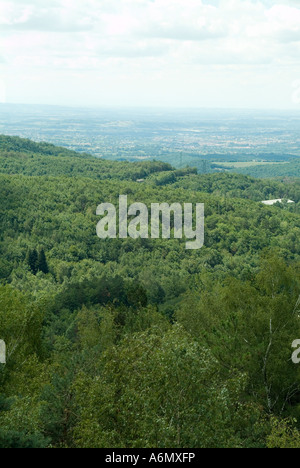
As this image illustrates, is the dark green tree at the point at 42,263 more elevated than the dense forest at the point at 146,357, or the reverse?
the dense forest at the point at 146,357

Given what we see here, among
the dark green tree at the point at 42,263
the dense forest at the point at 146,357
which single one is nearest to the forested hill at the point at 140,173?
the dense forest at the point at 146,357

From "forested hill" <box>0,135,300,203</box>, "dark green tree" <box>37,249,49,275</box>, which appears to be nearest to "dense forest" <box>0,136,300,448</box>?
"dark green tree" <box>37,249,49,275</box>

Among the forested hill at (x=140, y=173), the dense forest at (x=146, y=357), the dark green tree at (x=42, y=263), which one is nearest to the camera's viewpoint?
the dense forest at (x=146, y=357)

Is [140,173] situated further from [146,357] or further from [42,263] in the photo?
[146,357]

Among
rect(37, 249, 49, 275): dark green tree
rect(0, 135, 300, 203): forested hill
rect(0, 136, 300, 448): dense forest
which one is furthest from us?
rect(0, 135, 300, 203): forested hill

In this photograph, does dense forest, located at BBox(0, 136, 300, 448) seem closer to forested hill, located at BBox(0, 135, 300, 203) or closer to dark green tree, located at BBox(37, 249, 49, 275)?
dark green tree, located at BBox(37, 249, 49, 275)

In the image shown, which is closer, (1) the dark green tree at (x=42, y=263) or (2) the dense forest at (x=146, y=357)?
(2) the dense forest at (x=146, y=357)

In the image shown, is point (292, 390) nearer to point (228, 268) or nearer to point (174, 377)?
point (174, 377)

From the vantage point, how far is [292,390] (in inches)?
753

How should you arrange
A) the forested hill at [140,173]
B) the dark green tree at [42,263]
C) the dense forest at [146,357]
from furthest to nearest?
the forested hill at [140,173]
the dark green tree at [42,263]
the dense forest at [146,357]

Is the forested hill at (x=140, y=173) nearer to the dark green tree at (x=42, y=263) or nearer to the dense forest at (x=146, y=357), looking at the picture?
the dense forest at (x=146, y=357)

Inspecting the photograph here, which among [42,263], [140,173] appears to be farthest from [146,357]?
[140,173]
